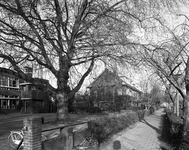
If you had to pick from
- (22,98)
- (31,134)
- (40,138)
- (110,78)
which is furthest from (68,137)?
(22,98)

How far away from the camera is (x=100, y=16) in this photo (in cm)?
1022

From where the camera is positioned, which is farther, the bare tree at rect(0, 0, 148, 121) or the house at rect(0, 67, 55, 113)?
the house at rect(0, 67, 55, 113)

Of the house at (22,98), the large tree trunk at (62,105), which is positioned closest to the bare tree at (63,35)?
the large tree trunk at (62,105)

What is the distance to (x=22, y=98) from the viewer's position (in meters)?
40.1

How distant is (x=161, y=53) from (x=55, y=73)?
17.9ft

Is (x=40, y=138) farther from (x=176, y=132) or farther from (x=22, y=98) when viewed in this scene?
(x=22, y=98)

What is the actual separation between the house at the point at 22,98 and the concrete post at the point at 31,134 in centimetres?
3154

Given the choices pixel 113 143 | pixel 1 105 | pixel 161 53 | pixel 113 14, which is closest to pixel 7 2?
pixel 113 14

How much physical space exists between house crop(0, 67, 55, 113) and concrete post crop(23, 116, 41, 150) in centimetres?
3154

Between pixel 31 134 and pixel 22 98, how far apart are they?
3582 cm

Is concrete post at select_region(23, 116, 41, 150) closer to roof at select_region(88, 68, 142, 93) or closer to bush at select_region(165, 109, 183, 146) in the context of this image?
bush at select_region(165, 109, 183, 146)

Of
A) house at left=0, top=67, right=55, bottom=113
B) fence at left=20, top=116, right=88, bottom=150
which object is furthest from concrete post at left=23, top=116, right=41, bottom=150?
house at left=0, top=67, right=55, bottom=113

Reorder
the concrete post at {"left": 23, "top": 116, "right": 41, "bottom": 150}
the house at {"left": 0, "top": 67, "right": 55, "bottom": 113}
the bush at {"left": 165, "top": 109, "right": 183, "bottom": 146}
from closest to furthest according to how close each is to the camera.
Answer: the concrete post at {"left": 23, "top": 116, "right": 41, "bottom": 150}
the bush at {"left": 165, "top": 109, "right": 183, "bottom": 146}
the house at {"left": 0, "top": 67, "right": 55, "bottom": 113}

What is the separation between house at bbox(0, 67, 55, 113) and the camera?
3709cm
